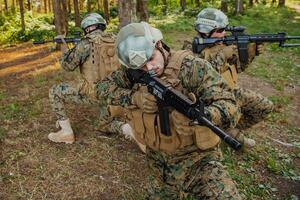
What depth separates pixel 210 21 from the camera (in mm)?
4996

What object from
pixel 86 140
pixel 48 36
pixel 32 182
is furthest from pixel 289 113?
pixel 48 36

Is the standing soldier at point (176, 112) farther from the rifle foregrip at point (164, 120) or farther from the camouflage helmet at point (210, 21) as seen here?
the camouflage helmet at point (210, 21)

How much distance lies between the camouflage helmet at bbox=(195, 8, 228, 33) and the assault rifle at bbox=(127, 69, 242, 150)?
6.89 feet

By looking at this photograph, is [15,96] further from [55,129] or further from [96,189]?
[96,189]

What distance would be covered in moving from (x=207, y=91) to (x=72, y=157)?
3.29 meters

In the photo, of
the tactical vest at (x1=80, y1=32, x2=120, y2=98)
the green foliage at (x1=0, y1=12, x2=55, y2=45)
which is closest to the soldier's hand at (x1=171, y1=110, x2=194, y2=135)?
the tactical vest at (x1=80, y1=32, x2=120, y2=98)

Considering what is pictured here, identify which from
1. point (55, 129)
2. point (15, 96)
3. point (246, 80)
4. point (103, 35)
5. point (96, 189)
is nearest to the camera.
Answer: point (96, 189)

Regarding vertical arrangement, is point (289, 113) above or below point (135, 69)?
below

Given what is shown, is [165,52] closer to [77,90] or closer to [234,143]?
[234,143]

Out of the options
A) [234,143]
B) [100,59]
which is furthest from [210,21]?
[234,143]

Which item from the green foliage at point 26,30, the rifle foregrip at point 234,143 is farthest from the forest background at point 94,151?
the green foliage at point 26,30

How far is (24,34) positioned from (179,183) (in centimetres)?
1549

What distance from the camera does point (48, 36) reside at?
57.1ft

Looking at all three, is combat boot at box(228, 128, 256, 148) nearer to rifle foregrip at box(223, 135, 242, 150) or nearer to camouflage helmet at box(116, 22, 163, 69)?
camouflage helmet at box(116, 22, 163, 69)
